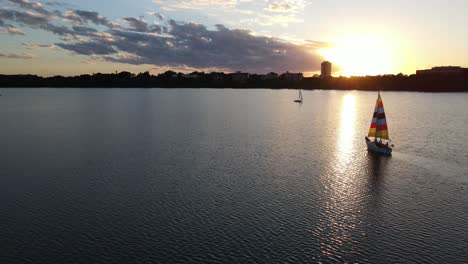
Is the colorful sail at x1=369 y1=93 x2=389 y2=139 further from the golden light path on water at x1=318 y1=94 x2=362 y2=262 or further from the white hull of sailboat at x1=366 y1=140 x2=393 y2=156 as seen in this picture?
the golden light path on water at x1=318 y1=94 x2=362 y2=262

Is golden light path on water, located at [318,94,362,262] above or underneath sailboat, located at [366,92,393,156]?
underneath

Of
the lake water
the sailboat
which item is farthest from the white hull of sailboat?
the lake water

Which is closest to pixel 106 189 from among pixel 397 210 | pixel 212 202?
pixel 212 202

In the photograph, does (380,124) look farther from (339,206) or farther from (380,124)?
(339,206)

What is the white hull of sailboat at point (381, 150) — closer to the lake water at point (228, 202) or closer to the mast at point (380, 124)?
the lake water at point (228, 202)

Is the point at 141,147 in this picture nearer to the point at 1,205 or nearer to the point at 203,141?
the point at 203,141

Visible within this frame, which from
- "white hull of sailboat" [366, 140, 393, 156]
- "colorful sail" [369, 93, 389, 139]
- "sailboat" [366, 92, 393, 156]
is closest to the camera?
"white hull of sailboat" [366, 140, 393, 156]

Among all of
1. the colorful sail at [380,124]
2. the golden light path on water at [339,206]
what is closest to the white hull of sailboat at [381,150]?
the golden light path on water at [339,206]

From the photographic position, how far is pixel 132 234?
35969mm

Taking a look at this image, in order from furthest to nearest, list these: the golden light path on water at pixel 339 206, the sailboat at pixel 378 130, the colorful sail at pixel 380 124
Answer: the colorful sail at pixel 380 124 < the sailboat at pixel 378 130 < the golden light path on water at pixel 339 206

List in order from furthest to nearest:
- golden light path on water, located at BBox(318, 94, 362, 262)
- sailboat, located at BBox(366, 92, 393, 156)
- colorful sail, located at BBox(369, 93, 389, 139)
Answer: colorful sail, located at BBox(369, 93, 389, 139) < sailboat, located at BBox(366, 92, 393, 156) < golden light path on water, located at BBox(318, 94, 362, 262)

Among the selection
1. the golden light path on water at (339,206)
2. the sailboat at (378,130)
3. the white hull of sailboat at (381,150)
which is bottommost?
the golden light path on water at (339,206)

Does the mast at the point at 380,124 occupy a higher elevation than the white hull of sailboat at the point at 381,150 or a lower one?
higher

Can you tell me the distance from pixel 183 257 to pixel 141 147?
164 ft
